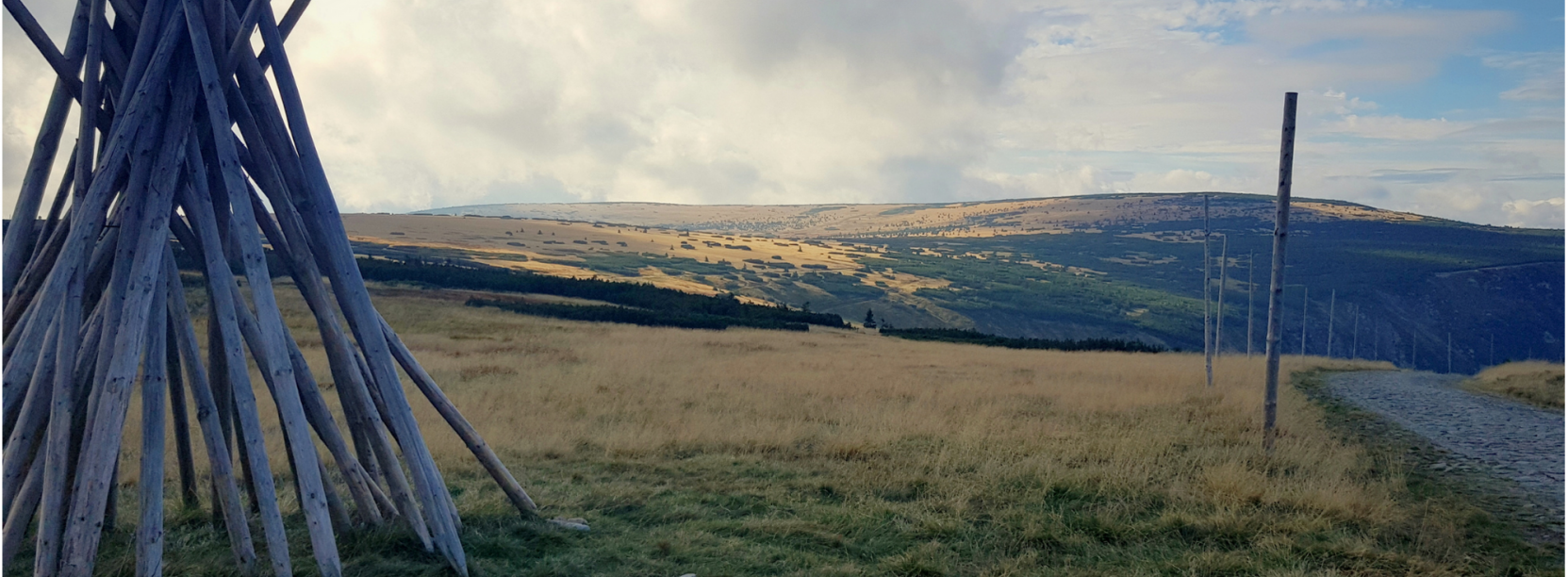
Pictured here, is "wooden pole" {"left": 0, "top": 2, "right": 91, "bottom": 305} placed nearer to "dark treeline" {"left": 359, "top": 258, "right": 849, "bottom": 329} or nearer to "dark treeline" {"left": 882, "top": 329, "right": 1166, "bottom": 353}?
"dark treeline" {"left": 359, "top": 258, "right": 849, "bottom": 329}

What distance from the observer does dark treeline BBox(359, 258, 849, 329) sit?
38969 mm

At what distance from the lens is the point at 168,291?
522 cm

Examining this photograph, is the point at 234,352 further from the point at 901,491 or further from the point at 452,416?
the point at 901,491

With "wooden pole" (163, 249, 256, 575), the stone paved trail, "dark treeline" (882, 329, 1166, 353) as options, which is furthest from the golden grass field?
"wooden pole" (163, 249, 256, 575)

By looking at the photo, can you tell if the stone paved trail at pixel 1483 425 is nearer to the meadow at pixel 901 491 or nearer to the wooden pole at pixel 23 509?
the meadow at pixel 901 491

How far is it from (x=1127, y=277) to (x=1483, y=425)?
103855 mm

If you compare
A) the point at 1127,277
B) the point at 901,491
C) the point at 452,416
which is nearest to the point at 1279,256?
the point at 901,491

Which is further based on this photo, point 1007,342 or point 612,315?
point 1007,342

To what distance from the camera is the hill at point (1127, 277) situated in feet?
236

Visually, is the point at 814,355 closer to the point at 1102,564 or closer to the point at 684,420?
the point at 684,420

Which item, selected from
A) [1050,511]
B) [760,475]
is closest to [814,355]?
[760,475]

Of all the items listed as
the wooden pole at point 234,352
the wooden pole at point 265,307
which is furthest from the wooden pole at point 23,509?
the wooden pole at point 265,307

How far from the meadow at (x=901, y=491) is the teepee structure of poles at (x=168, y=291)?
1.88 feet

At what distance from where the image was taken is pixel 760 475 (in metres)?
8.88
